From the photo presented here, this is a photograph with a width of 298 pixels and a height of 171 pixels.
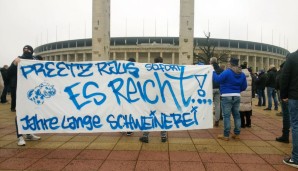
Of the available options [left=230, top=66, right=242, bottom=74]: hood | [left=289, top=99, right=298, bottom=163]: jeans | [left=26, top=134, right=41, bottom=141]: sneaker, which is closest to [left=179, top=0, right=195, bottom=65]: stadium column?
[left=230, top=66, right=242, bottom=74]: hood

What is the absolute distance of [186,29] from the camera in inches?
1257

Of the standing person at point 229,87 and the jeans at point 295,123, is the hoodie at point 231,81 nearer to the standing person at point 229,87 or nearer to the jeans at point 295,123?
the standing person at point 229,87

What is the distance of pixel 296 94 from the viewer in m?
4.68

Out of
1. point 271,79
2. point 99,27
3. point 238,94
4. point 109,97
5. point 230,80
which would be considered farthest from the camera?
point 99,27

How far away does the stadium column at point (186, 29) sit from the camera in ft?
104

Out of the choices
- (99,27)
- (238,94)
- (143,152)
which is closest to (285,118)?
(238,94)

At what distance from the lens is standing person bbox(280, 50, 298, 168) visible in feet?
15.5

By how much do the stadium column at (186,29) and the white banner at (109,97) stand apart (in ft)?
85.6

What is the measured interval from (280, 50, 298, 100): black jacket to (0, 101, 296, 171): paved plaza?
1.18m

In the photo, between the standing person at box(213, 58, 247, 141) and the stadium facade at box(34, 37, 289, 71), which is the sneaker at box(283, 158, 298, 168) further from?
the stadium facade at box(34, 37, 289, 71)

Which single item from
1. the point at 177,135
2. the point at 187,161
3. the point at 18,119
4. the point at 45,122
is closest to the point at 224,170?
the point at 187,161

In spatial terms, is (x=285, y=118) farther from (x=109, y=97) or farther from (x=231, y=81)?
(x=109, y=97)

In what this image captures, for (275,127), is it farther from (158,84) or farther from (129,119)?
(129,119)

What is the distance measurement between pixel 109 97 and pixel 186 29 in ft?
88.9
